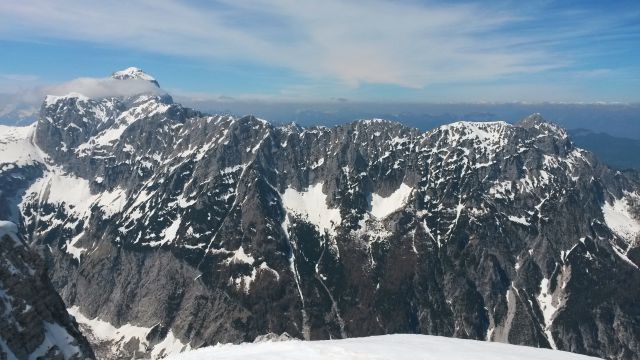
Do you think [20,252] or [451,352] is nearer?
[451,352]

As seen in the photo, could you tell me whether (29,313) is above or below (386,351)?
below

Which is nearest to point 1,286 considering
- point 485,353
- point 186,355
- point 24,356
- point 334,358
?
point 24,356

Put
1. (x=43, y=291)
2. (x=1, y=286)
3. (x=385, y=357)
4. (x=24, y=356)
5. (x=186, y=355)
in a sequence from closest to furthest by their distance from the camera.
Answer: (x=385, y=357) → (x=186, y=355) → (x=24, y=356) → (x=1, y=286) → (x=43, y=291)

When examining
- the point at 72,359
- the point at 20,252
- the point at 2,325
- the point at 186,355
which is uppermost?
the point at 186,355

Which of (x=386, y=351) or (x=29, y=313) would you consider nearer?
(x=386, y=351)

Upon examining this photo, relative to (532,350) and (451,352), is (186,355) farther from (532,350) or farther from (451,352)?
(532,350)
